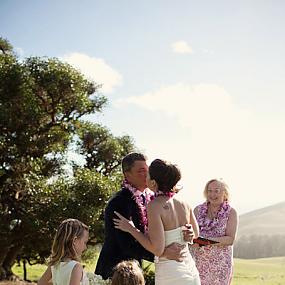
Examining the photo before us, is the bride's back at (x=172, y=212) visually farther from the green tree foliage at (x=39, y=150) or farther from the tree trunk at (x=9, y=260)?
the tree trunk at (x=9, y=260)

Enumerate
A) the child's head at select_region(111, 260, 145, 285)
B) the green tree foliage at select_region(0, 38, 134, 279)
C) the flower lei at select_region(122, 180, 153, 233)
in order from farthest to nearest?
1. the green tree foliage at select_region(0, 38, 134, 279)
2. the flower lei at select_region(122, 180, 153, 233)
3. the child's head at select_region(111, 260, 145, 285)

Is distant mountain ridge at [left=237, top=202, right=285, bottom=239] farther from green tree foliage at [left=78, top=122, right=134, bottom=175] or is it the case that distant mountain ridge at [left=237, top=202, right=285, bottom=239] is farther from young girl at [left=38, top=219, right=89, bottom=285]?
young girl at [left=38, top=219, right=89, bottom=285]

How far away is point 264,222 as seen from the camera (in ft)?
116

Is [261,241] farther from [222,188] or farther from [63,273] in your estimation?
[63,273]

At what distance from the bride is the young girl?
1.28ft

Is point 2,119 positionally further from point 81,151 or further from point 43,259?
point 43,259

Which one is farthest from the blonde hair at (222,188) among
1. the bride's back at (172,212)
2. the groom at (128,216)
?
the bride's back at (172,212)

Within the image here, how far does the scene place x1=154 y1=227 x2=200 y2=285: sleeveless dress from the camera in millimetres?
4449

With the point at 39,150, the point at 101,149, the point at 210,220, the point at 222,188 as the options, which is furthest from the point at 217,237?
the point at 101,149

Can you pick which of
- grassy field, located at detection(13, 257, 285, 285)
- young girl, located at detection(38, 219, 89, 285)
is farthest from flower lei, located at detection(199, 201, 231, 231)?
grassy field, located at detection(13, 257, 285, 285)

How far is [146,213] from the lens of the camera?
4914 mm

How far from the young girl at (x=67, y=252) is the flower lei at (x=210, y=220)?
6.90 ft

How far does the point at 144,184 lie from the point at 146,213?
0.26 m

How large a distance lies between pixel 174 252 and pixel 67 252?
85 cm
